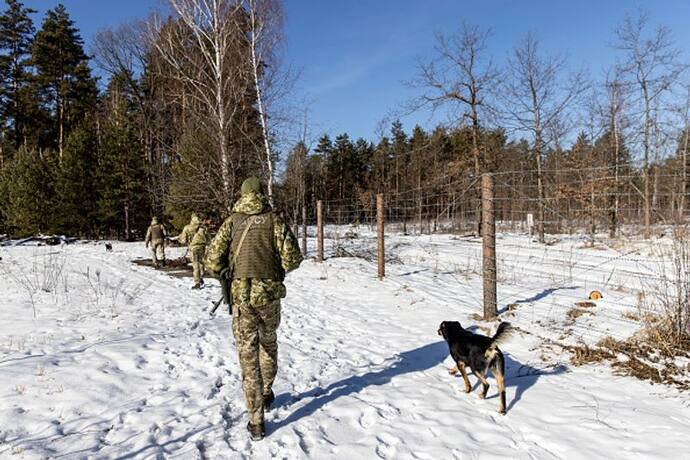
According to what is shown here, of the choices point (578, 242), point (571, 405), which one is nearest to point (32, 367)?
point (571, 405)

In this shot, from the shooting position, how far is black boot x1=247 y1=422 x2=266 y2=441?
3.08 meters

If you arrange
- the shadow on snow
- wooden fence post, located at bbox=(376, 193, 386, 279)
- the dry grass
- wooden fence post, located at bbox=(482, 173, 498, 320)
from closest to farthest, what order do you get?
1. the shadow on snow
2. the dry grass
3. wooden fence post, located at bbox=(482, 173, 498, 320)
4. wooden fence post, located at bbox=(376, 193, 386, 279)

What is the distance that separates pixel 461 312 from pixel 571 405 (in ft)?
11.6

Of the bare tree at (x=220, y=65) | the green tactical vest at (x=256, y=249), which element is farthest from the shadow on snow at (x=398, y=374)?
the bare tree at (x=220, y=65)

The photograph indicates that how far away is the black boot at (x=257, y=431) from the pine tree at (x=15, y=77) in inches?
1508

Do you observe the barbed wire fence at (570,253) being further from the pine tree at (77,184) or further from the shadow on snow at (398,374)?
the pine tree at (77,184)

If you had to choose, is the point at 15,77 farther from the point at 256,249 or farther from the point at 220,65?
the point at 256,249

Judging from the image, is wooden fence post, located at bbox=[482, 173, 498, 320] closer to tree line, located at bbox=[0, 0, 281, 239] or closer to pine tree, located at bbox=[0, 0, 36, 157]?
tree line, located at bbox=[0, 0, 281, 239]

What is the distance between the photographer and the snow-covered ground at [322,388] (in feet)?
9.82

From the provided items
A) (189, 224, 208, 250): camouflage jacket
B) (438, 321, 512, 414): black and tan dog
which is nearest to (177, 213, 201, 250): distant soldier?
(189, 224, 208, 250): camouflage jacket

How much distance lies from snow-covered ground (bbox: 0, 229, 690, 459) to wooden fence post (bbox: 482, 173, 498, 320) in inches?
16.6

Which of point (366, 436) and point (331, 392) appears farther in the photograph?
point (331, 392)

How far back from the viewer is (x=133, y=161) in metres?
24.0

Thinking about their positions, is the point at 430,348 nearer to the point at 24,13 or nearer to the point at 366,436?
the point at 366,436
